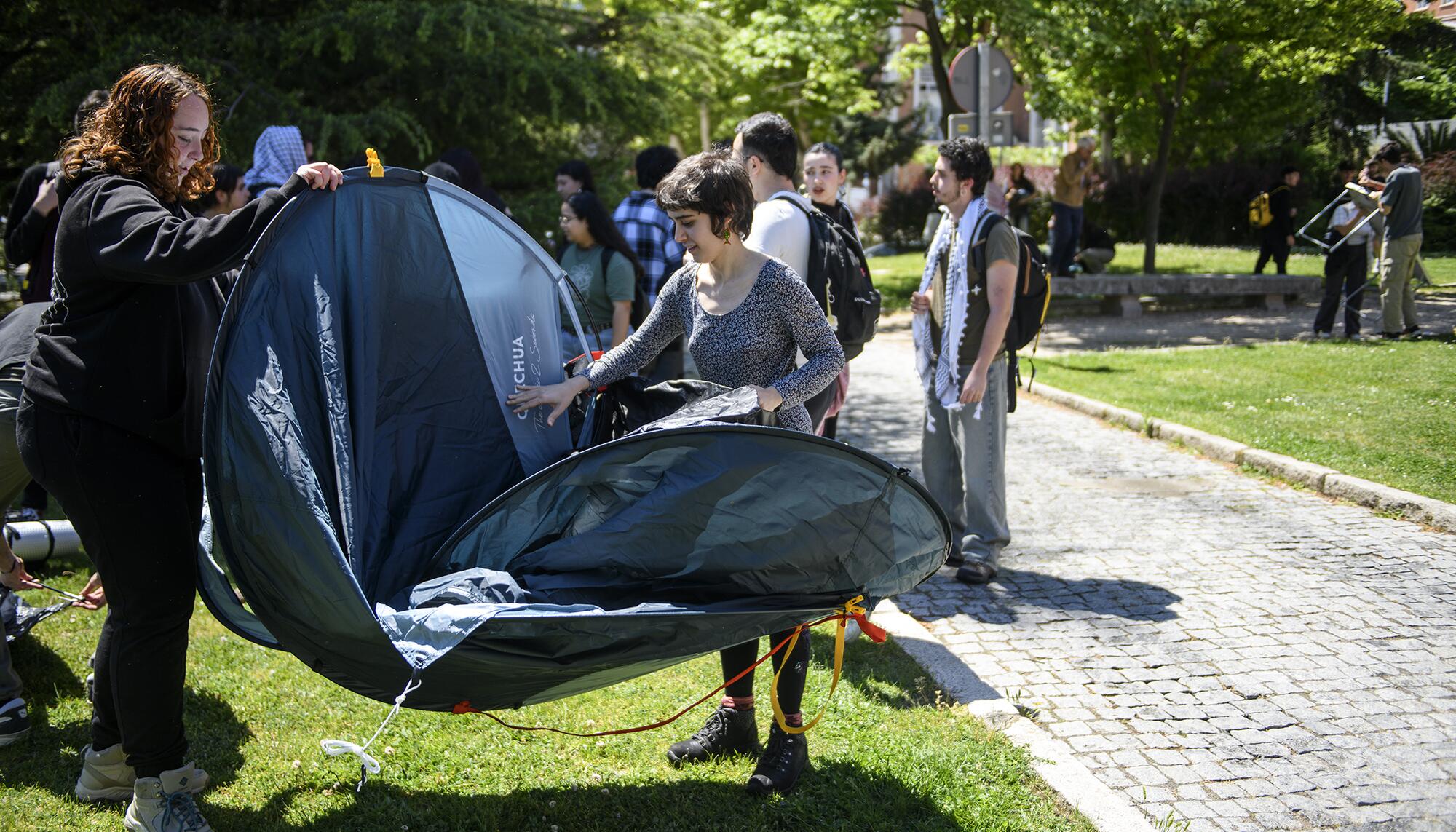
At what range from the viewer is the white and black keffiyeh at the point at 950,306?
541cm

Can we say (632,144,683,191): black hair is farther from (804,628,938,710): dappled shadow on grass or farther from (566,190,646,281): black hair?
(804,628,938,710): dappled shadow on grass

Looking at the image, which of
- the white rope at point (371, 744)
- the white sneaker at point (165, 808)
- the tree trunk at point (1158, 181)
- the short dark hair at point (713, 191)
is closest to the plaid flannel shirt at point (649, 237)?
the short dark hair at point (713, 191)

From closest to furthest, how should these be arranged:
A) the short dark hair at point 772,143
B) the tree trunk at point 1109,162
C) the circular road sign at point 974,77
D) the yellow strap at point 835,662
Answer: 1. the yellow strap at point 835,662
2. the short dark hair at point 772,143
3. the circular road sign at point 974,77
4. the tree trunk at point 1109,162

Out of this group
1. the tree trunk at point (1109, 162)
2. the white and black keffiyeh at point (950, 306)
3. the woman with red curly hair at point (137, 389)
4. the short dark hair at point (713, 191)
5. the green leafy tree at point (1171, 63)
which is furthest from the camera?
the tree trunk at point (1109, 162)

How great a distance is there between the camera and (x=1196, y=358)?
438 inches

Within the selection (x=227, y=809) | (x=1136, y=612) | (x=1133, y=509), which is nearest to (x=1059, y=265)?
(x=1133, y=509)

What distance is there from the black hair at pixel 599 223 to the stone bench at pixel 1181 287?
33.8 ft

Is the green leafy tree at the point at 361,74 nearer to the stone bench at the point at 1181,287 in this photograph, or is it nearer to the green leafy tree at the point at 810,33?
the green leafy tree at the point at 810,33

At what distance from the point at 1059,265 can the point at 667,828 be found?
1549 centimetres

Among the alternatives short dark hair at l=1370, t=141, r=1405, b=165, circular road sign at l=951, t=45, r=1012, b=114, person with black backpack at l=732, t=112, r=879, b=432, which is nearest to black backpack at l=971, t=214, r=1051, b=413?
person with black backpack at l=732, t=112, r=879, b=432

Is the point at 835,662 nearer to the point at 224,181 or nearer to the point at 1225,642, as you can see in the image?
the point at 1225,642

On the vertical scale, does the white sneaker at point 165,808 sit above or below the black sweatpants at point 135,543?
below

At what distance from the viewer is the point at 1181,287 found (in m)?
15.6

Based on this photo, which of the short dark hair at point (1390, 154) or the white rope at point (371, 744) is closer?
the white rope at point (371, 744)
